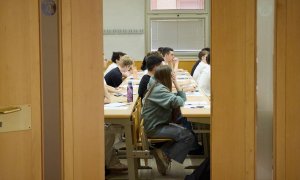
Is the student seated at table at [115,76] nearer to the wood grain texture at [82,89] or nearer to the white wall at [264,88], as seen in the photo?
the wood grain texture at [82,89]

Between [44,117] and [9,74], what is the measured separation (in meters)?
0.27

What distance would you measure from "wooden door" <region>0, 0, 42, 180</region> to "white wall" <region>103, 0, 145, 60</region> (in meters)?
9.16

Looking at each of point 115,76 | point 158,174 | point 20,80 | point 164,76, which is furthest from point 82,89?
point 115,76

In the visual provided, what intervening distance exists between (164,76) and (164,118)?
0.43 m

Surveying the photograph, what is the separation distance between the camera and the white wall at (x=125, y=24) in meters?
11.3

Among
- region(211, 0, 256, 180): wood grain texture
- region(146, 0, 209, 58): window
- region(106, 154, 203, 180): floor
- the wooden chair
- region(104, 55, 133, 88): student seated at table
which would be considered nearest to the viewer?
region(211, 0, 256, 180): wood grain texture

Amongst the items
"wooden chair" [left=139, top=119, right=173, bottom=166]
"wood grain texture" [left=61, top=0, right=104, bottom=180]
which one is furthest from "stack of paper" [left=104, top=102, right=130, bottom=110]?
"wood grain texture" [left=61, top=0, right=104, bottom=180]

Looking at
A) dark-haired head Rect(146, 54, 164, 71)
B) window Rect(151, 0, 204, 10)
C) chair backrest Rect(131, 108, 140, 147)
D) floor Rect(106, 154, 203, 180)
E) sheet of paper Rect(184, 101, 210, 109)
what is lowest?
floor Rect(106, 154, 203, 180)

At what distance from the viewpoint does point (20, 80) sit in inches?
84.2

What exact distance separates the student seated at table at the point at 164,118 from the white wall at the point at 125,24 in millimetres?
6727

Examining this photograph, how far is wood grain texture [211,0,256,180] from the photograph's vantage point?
219 cm

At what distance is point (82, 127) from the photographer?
7.36 feet

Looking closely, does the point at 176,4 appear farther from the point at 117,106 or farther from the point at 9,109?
the point at 9,109

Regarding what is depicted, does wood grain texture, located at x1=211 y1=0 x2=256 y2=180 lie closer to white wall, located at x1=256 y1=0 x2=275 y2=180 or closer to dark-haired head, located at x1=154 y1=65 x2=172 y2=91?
white wall, located at x1=256 y1=0 x2=275 y2=180
